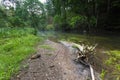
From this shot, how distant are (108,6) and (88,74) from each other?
22611 mm

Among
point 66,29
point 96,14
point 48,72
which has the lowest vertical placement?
point 66,29

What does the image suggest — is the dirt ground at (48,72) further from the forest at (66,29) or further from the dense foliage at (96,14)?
the dense foliage at (96,14)

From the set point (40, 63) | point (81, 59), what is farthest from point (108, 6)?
point (40, 63)

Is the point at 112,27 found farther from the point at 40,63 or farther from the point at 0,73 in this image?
the point at 0,73

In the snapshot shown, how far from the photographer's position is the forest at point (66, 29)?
7.43 m

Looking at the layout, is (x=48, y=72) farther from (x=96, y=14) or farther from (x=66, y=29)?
(x=66, y=29)

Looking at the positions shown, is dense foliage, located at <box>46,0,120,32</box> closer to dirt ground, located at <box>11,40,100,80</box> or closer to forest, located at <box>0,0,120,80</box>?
forest, located at <box>0,0,120,80</box>

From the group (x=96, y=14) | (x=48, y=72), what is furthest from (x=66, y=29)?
(x=48, y=72)

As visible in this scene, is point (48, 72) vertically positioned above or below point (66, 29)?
above

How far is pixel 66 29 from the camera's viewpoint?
1553 inches

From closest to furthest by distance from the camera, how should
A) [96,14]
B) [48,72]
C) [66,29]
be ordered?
1. [48,72]
2. [96,14]
3. [66,29]

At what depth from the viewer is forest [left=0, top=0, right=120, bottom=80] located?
7427mm

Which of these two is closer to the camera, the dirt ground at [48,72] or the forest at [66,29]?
the dirt ground at [48,72]

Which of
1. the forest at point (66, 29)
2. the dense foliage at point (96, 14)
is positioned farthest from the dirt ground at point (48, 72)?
the dense foliage at point (96, 14)
